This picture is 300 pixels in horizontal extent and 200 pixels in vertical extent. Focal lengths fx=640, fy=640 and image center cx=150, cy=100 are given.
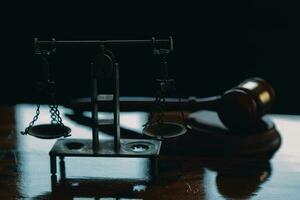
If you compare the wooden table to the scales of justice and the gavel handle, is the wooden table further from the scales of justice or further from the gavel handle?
the gavel handle

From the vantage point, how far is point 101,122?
1.86 m

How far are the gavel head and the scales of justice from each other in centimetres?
28

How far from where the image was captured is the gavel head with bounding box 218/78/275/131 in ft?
6.79

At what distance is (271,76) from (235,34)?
0.24 meters

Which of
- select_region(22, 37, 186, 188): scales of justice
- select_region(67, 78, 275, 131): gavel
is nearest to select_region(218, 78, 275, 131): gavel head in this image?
select_region(67, 78, 275, 131): gavel

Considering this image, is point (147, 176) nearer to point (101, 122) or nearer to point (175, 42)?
point (101, 122)

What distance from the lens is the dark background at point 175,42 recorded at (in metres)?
2.60

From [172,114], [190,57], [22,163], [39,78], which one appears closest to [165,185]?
[22,163]

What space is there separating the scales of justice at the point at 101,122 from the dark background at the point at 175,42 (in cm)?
84

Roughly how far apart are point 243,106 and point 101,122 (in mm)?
489

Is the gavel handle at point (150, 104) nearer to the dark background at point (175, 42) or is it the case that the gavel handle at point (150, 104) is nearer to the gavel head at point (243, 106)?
the gavel head at point (243, 106)

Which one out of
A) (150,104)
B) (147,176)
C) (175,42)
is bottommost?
(147,176)

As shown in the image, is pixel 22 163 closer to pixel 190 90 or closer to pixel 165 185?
pixel 165 185

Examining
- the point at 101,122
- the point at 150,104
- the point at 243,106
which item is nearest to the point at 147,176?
the point at 101,122
